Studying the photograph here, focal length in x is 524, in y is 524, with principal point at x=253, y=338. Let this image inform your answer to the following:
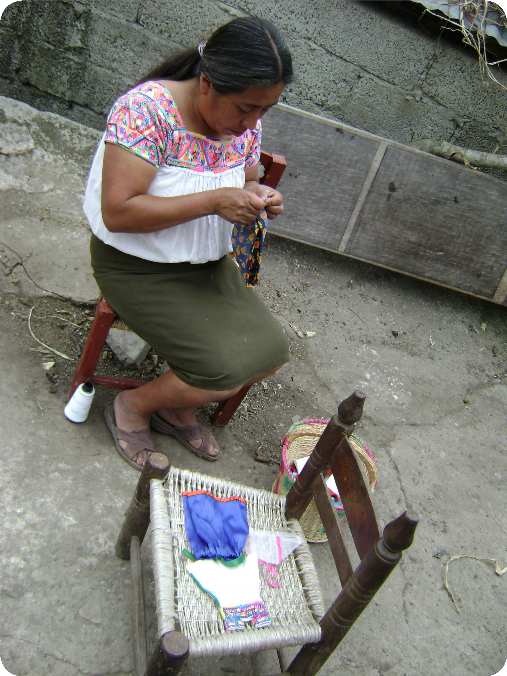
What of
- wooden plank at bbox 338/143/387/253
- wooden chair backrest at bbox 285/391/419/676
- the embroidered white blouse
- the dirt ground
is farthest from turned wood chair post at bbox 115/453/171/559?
wooden plank at bbox 338/143/387/253

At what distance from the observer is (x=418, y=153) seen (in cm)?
386

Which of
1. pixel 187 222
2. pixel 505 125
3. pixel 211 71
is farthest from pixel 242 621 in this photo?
pixel 505 125

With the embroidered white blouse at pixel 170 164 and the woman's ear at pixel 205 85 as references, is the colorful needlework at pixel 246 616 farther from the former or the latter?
the woman's ear at pixel 205 85

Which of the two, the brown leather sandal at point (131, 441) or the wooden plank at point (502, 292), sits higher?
the wooden plank at point (502, 292)

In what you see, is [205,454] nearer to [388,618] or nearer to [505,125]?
[388,618]

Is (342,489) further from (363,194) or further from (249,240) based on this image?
(363,194)

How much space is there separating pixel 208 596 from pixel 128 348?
4.97 feet

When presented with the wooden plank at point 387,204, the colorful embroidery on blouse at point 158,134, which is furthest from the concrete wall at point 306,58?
the colorful embroidery on blouse at point 158,134

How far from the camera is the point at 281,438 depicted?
2926 millimetres

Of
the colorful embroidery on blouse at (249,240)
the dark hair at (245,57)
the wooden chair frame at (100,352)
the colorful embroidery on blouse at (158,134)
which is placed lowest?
the wooden chair frame at (100,352)

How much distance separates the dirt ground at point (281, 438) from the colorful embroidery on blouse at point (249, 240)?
1010 mm

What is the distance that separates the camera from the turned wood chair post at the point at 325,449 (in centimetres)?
173

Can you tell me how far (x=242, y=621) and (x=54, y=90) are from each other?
412 cm

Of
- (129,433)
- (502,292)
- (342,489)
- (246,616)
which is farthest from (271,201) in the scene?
(502,292)
